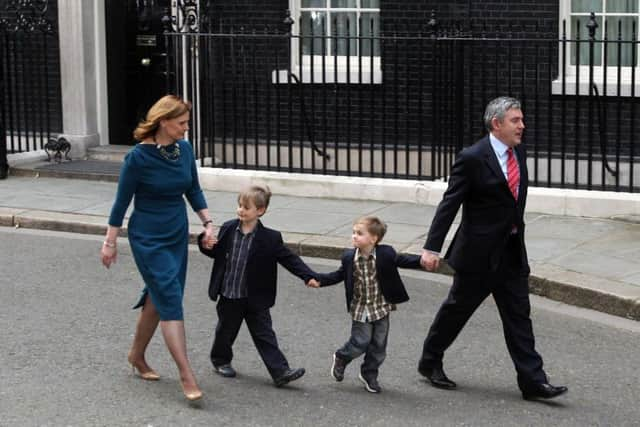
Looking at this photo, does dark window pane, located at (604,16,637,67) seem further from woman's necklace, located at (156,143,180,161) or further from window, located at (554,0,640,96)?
woman's necklace, located at (156,143,180,161)

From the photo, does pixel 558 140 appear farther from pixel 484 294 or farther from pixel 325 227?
pixel 484 294

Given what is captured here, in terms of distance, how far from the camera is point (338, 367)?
22.7 ft

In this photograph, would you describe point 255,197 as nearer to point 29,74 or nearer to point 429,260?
point 429,260

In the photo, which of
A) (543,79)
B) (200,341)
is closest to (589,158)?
(543,79)

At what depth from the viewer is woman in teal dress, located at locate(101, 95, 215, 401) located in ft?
21.9

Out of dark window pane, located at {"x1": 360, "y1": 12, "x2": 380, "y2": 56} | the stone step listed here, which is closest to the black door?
the stone step

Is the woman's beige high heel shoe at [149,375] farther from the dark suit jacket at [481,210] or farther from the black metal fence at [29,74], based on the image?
the black metal fence at [29,74]

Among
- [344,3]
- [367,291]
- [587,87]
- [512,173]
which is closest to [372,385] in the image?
[367,291]

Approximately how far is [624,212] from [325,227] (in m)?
2.58

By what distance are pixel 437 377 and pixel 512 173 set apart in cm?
117

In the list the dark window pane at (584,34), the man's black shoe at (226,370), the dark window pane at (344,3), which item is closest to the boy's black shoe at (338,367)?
the man's black shoe at (226,370)

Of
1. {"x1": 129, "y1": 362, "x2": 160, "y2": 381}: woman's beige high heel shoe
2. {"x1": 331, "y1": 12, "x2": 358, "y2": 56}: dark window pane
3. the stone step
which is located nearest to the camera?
{"x1": 129, "y1": 362, "x2": 160, "y2": 381}: woman's beige high heel shoe

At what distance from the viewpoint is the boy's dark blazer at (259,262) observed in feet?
22.6

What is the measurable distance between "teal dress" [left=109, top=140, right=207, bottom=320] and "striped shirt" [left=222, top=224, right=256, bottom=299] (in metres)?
0.28
